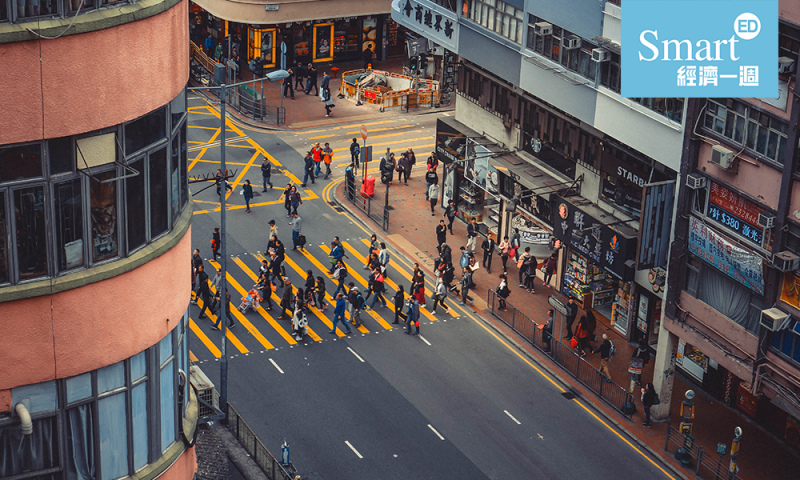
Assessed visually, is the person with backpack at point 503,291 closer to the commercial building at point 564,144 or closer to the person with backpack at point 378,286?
the commercial building at point 564,144

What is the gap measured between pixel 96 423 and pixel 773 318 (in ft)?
63.4

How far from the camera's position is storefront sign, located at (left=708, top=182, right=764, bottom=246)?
30359 mm

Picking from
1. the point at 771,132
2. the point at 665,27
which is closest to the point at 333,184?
the point at 771,132

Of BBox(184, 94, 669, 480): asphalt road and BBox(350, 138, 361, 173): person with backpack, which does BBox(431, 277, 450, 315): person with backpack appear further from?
BBox(350, 138, 361, 173): person with backpack

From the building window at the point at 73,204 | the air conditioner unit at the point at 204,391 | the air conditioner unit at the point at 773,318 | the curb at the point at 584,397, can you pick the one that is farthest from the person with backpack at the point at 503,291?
the building window at the point at 73,204

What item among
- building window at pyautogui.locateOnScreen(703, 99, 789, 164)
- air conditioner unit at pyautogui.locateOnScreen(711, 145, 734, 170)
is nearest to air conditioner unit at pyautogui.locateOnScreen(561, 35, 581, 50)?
building window at pyautogui.locateOnScreen(703, 99, 789, 164)

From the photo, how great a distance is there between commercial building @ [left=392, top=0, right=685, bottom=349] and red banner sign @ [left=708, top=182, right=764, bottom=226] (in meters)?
1.98

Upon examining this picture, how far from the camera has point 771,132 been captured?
2923 cm

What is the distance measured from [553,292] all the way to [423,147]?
665 inches

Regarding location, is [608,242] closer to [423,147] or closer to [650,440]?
[650,440]

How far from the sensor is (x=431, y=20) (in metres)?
46.7

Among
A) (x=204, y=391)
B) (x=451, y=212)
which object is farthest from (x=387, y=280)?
(x=204, y=391)

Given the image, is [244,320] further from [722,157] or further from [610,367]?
[722,157]

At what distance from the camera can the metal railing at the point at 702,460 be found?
107 ft
